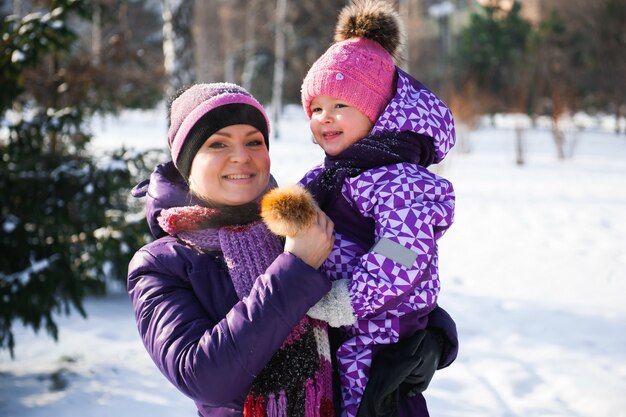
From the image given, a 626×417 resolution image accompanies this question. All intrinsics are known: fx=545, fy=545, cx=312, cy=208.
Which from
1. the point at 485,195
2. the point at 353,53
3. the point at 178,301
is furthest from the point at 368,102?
the point at 485,195

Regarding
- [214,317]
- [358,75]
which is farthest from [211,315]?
[358,75]

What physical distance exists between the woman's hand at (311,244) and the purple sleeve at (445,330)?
0.56 metres

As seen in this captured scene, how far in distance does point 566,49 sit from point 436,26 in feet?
66.5

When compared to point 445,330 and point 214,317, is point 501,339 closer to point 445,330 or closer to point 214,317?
point 445,330

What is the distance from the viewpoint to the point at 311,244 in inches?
56.3

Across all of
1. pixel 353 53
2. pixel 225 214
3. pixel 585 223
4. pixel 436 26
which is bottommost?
pixel 585 223

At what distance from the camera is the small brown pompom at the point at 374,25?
1849mm

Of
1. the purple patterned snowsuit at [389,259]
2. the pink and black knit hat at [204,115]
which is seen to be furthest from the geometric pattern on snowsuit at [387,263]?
the pink and black knit hat at [204,115]

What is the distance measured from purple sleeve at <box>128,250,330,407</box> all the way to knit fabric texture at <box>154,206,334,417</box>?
91 millimetres

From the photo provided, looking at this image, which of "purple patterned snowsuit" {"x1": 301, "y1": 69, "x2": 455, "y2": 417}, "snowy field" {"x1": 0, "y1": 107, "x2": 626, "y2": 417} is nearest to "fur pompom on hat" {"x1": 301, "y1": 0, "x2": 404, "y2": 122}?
"purple patterned snowsuit" {"x1": 301, "y1": 69, "x2": 455, "y2": 417}

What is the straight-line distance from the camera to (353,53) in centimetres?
182

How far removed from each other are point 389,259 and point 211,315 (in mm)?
518

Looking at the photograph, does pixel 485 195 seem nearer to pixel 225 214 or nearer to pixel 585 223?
pixel 585 223

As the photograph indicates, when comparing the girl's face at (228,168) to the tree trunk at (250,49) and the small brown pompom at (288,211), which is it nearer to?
the small brown pompom at (288,211)
